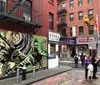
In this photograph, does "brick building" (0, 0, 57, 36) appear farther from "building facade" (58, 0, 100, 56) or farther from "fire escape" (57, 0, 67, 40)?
"fire escape" (57, 0, 67, 40)

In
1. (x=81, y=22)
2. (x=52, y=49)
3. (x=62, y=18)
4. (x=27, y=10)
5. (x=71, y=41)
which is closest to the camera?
(x=27, y=10)

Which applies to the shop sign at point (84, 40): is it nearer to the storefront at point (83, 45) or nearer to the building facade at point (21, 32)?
the storefront at point (83, 45)

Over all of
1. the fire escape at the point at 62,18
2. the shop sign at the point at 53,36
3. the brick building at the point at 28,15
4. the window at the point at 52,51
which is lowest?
the window at the point at 52,51

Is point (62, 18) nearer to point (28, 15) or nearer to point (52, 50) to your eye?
point (52, 50)

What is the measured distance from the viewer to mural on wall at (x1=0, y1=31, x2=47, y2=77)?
1181cm

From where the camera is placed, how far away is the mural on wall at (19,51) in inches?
465

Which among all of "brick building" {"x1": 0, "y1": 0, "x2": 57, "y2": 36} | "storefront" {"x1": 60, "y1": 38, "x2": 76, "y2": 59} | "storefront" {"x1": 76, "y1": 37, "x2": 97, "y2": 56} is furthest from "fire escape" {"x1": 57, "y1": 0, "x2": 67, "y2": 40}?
"brick building" {"x1": 0, "y1": 0, "x2": 57, "y2": 36}

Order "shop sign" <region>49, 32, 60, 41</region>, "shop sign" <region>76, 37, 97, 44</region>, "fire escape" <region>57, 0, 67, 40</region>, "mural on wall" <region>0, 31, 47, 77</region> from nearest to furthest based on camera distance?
1. "mural on wall" <region>0, 31, 47, 77</region>
2. "shop sign" <region>49, 32, 60, 41</region>
3. "shop sign" <region>76, 37, 97, 44</region>
4. "fire escape" <region>57, 0, 67, 40</region>

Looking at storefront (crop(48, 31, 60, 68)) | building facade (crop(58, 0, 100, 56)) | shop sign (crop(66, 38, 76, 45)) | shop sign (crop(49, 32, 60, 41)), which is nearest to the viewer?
storefront (crop(48, 31, 60, 68))

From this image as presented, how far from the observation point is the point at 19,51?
1316 centimetres

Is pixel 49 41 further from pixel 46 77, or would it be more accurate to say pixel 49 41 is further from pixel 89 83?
pixel 89 83

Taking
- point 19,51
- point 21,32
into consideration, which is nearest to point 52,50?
point 21,32

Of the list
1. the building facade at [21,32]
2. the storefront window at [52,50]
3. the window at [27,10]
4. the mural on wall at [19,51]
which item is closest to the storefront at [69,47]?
the storefront window at [52,50]

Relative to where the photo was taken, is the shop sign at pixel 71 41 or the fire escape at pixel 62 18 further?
the fire escape at pixel 62 18
